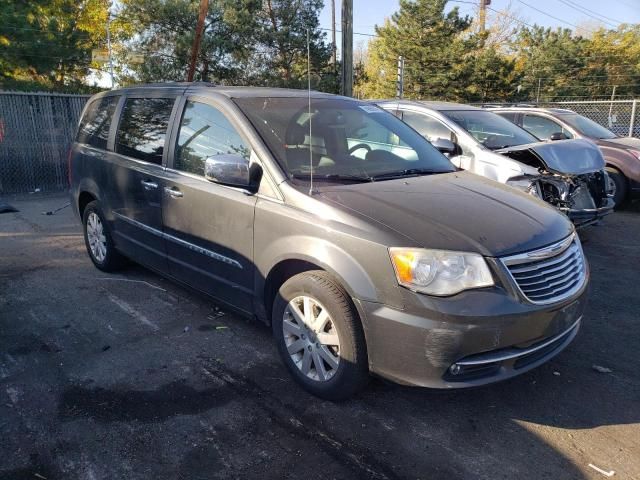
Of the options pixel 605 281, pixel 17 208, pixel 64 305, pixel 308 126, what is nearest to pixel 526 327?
pixel 308 126

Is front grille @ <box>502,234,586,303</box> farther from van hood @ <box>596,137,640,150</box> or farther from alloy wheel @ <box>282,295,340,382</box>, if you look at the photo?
van hood @ <box>596,137,640,150</box>

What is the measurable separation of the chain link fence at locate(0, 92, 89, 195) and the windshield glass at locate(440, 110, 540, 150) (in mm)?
8270

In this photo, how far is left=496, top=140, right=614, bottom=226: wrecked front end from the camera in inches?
248

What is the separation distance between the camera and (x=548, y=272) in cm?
293

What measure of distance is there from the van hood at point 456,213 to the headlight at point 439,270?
0.05m

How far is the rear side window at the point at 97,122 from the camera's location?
518 centimetres

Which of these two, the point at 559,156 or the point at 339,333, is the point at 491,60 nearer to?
the point at 559,156

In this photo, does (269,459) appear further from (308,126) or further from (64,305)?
(64,305)

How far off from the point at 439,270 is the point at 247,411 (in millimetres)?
1406

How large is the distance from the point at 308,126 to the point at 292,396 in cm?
191

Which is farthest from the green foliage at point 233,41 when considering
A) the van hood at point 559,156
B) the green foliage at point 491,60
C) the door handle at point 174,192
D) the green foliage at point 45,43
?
the door handle at point 174,192

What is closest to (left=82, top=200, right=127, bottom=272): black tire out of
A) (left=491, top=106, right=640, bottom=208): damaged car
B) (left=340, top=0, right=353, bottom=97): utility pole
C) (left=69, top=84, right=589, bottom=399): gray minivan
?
(left=69, top=84, right=589, bottom=399): gray minivan

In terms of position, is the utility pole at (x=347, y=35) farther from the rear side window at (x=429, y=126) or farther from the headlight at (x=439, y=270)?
the headlight at (x=439, y=270)

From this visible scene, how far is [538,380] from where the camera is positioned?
344 centimetres
